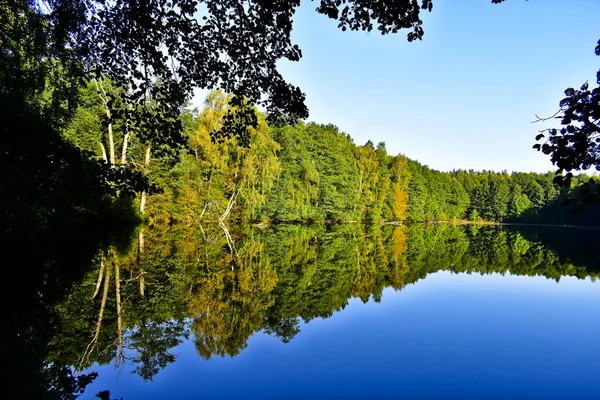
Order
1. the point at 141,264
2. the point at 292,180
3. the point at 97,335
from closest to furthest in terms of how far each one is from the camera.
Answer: the point at 97,335 → the point at 141,264 → the point at 292,180

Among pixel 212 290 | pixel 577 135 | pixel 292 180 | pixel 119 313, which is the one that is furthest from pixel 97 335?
pixel 292 180

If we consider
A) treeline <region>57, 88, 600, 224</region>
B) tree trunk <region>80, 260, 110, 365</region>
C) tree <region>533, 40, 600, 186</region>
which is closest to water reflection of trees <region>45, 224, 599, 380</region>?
tree trunk <region>80, 260, 110, 365</region>

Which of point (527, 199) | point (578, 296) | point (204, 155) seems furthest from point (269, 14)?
point (527, 199)

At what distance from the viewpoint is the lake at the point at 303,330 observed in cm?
540

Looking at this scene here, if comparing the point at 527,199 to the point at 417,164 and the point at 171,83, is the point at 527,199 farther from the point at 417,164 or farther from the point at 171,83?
the point at 171,83

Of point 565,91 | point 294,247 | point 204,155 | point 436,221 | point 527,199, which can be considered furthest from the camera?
point 527,199

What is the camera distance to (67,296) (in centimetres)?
841

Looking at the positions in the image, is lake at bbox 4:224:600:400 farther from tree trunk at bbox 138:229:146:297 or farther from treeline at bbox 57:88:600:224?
treeline at bbox 57:88:600:224

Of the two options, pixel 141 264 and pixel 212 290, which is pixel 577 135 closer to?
pixel 212 290

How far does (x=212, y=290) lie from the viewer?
388 inches

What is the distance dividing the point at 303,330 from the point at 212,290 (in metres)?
3.32

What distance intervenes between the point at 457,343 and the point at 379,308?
2730mm

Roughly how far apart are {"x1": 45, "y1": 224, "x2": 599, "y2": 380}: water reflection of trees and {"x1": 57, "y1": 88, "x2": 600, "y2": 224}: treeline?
114 inches

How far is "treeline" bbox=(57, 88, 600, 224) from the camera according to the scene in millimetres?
25188
